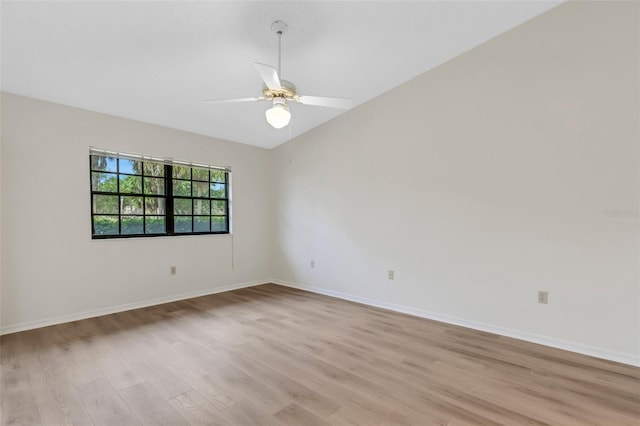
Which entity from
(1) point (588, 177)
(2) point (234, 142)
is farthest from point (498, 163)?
(2) point (234, 142)

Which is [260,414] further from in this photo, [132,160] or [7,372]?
[132,160]

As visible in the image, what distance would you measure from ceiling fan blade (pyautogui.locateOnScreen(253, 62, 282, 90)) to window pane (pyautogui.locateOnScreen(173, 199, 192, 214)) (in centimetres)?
288

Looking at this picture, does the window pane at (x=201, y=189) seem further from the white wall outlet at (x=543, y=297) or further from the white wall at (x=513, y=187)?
the white wall outlet at (x=543, y=297)

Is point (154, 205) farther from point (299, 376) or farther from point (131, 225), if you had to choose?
point (299, 376)

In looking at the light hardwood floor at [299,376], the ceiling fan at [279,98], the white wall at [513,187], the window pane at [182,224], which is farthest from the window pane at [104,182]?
the white wall at [513,187]

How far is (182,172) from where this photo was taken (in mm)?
4500

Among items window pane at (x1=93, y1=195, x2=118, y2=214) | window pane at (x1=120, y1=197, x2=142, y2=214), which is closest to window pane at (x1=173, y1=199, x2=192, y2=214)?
window pane at (x1=120, y1=197, x2=142, y2=214)

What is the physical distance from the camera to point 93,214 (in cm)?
365

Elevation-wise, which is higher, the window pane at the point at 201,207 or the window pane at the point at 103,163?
the window pane at the point at 103,163

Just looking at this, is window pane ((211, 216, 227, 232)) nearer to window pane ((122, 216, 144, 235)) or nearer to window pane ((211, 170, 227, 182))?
window pane ((211, 170, 227, 182))

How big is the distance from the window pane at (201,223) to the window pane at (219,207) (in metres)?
0.18

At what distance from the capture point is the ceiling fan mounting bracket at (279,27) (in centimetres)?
252

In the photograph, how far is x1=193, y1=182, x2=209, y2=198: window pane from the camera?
465cm

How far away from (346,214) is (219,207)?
2145 millimetres
